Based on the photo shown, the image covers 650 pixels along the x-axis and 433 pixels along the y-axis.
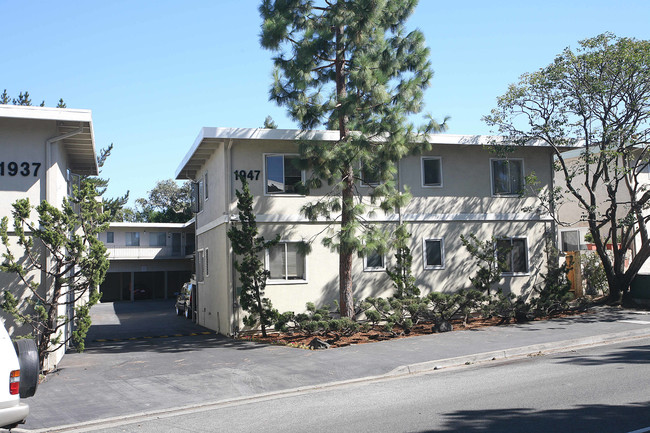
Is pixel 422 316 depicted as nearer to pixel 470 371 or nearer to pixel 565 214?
pixel 470 371

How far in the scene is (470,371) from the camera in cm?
1151

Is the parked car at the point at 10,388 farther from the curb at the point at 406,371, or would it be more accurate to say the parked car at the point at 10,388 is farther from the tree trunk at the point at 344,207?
the tree trunk at the point at 344,207

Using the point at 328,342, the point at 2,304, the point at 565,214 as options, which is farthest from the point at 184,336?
the point at 565,214

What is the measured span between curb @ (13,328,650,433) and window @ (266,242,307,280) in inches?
266

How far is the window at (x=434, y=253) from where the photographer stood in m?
19.8

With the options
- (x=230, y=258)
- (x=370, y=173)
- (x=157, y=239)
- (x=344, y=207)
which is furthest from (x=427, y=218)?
(x=157, y=239)

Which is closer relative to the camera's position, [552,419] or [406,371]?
[552,419]

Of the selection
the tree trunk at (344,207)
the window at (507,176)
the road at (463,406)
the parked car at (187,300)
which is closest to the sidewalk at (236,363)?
the road at (463,406)

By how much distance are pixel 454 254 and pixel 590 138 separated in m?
5.89

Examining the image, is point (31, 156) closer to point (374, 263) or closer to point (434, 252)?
Answer: point (374, 263)

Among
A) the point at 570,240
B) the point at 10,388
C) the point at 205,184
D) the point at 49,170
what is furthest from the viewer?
the point at 570,240

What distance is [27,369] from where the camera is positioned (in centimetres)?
740

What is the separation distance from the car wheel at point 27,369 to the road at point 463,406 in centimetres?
138

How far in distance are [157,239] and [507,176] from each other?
3135 centimetres
